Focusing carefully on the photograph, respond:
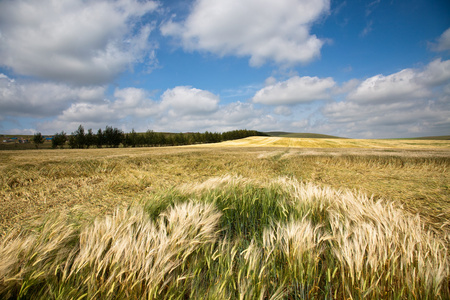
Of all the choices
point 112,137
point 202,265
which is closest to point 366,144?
point 202,265

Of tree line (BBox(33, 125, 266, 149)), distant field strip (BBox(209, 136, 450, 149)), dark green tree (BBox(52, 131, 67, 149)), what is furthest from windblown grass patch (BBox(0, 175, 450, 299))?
dark green tree (BBox(52, 131, 67, 149))

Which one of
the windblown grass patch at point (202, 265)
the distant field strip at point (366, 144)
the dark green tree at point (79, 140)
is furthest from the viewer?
the dark green tree at point (79, 140)

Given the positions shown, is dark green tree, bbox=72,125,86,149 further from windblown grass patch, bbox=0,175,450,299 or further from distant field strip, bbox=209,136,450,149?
windblown grass patch, bbox=0,175,450,299

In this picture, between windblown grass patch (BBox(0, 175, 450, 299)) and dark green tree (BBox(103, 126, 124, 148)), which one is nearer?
windblown grass patch (BBox(0, 175, 450, 299))

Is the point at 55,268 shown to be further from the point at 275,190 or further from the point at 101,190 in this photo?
the point at 101,190

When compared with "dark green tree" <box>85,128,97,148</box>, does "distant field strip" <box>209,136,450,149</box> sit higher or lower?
lower

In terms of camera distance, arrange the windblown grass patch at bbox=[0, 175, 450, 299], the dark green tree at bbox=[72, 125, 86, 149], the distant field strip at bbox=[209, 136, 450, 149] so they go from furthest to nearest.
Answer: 1. the dark green tree at bbox=[72, 125, 86, 149]
2. the distant field strip at bbox=[209, 136, 450, 149]
3. the windblown grass patch at bbox=[0, 175, 450, 299]

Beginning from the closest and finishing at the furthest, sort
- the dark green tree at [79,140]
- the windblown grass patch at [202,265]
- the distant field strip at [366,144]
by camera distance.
A: the windblown grass patch at [202,265], the distant field strip at [366,144], the dark green tree at [79,140]

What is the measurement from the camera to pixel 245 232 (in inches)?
73.9

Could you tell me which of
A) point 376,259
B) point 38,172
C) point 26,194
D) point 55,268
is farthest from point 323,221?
point 38,172

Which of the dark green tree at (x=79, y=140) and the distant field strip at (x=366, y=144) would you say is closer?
the distant field strip at (x=366, y=144)

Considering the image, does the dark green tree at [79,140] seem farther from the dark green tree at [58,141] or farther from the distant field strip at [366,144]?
the distant field strip at [366,144]

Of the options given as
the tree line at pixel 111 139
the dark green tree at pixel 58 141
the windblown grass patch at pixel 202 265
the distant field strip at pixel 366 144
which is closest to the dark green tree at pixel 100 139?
the tree line at pixel 111 139

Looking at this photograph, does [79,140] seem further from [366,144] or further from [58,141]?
[366,144]
